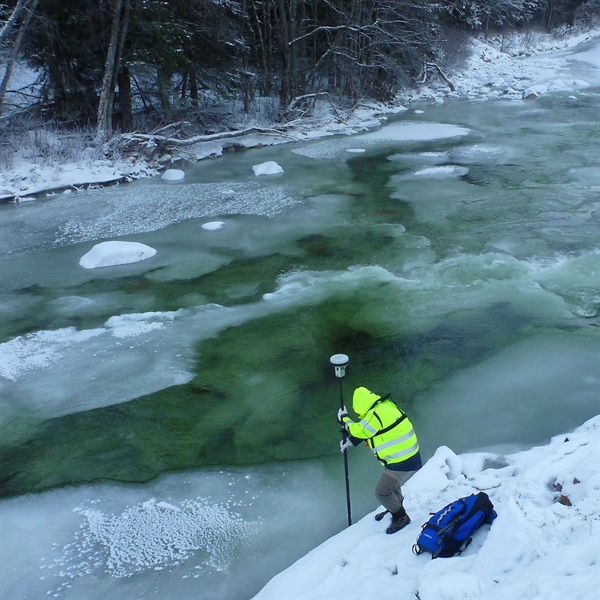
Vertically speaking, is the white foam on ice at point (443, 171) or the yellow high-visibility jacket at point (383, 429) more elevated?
the yellow high-visibility jacket at point (383, 429)

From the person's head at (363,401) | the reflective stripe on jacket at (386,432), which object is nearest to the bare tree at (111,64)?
the person's head at (363,401)

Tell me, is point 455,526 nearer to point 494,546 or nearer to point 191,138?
point 494,546

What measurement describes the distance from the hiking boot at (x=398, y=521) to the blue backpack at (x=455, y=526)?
1.31 feet

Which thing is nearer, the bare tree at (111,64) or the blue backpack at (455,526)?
the blue backpack at (455,526)

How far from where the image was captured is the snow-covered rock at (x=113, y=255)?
9.72 m

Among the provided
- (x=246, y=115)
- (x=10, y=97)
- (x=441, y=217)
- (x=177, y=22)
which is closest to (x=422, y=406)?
(x=441, y=217)

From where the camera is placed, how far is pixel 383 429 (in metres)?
3.81

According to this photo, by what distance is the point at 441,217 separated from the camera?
11.2m

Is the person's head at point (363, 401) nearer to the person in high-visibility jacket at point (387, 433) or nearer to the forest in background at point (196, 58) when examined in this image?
the person in high-visibility jacket at point (387, 433)

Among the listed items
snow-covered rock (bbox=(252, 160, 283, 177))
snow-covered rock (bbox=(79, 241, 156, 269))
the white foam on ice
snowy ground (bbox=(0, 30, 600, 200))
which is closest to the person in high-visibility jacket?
snow-covered rock (bbox=(79, 241, 156, 269))

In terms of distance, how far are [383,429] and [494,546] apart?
3.14 feet

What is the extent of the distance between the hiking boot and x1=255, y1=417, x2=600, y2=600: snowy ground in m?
0.05

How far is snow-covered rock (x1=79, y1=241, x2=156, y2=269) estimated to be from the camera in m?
9.72

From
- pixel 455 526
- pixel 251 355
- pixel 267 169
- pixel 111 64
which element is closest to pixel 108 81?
pixel 111 64
